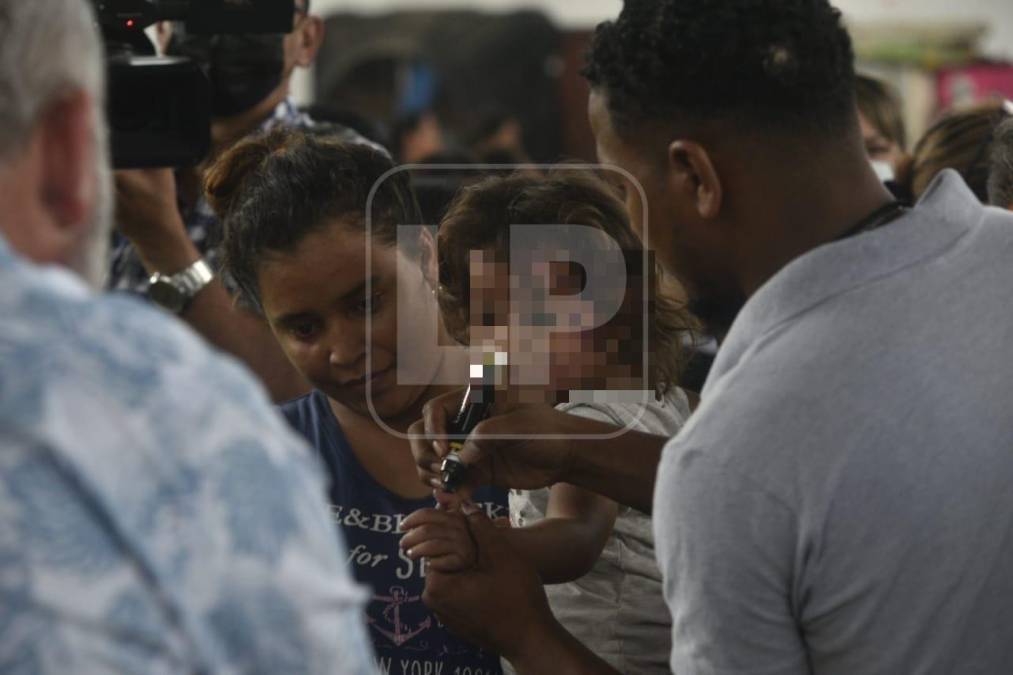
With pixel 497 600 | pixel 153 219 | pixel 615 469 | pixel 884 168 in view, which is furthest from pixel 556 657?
pixel 884 168

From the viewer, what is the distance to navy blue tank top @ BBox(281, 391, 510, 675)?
1.37 metres

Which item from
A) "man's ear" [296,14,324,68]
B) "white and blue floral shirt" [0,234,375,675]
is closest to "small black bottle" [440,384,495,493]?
"white and blue floral shirt" [0,234,375,675]

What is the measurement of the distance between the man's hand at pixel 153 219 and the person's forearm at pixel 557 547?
791 mm

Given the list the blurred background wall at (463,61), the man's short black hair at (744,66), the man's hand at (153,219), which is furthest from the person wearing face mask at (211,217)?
the blurred background wall at (463,61)

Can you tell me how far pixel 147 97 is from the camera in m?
1.57

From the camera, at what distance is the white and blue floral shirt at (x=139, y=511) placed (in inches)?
24.0

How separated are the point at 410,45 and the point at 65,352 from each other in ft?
23.9

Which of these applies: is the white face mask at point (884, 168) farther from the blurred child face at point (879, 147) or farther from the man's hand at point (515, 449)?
the man's hand at point (515, 449)

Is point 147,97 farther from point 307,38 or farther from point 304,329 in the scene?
point 307,38

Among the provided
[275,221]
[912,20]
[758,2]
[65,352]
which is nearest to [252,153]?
[275,221]

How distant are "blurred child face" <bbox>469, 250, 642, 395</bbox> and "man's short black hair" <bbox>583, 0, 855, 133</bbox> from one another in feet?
1.25

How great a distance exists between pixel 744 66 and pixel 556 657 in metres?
0.56

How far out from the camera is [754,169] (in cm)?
102

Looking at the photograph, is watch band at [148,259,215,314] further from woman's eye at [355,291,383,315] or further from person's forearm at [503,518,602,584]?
person's forearm at [503,518,602,584]
